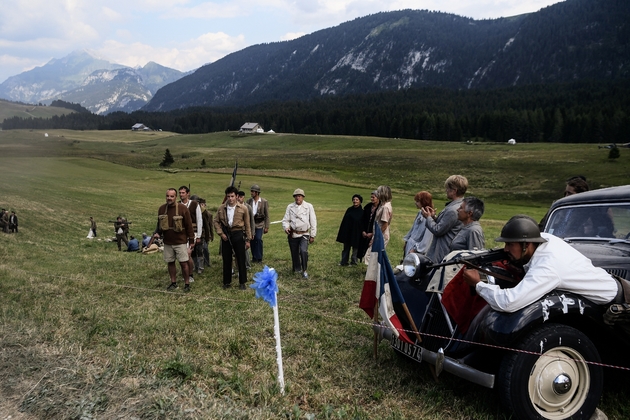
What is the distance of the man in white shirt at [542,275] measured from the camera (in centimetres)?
358

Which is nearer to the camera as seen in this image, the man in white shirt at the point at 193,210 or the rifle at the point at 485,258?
the rifle at the point at 485,258

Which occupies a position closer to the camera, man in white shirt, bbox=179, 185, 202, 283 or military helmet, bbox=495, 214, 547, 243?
military helmet, bbox=495, 214, 547, 243

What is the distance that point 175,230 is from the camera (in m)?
8.70

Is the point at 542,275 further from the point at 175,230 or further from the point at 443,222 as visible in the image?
the point at 175,230

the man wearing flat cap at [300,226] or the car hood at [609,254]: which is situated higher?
the car hood at [609,254]

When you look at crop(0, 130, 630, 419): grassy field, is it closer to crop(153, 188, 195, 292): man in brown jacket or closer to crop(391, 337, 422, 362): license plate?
crop(391, 337, 422, 362): license plate

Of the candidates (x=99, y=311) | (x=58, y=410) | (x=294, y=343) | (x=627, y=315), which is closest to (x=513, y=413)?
(x=627, y=315)

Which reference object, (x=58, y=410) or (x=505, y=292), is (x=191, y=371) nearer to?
(x=58, y=410)

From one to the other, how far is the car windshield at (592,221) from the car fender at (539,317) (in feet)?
5.52

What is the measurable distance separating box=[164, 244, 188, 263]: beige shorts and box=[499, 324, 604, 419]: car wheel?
6.87m

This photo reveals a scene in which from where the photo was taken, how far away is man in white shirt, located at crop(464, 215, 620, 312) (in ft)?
11.7

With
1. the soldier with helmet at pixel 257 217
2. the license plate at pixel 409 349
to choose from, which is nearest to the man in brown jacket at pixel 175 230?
the soldier with helmet at pixel 257 217

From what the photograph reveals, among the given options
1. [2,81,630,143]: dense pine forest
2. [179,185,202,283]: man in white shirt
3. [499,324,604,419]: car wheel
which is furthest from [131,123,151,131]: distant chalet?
[499,324,604,419]: car wheel

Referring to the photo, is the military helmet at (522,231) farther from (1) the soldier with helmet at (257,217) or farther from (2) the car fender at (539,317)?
(1) the soldier with helmet at (257,217)
